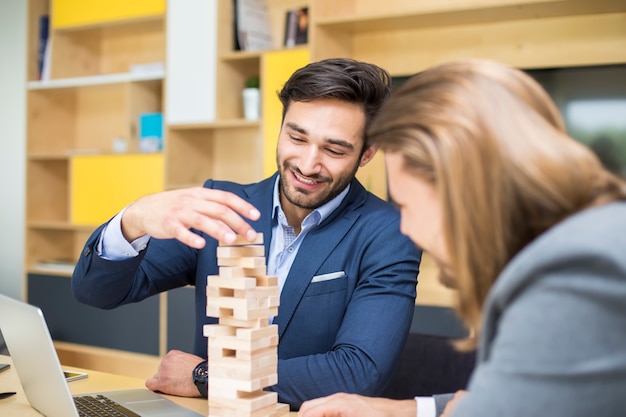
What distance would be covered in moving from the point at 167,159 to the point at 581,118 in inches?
85.3

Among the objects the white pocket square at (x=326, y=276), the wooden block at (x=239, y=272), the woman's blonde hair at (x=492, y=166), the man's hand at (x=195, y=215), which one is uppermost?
the woman's blonde hair at (x=492, y=166)

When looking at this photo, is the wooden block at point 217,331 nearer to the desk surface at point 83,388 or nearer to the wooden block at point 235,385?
the wooden block at point 235,385

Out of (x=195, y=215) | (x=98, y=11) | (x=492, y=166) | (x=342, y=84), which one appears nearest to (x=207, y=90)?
(x=98, y=11)

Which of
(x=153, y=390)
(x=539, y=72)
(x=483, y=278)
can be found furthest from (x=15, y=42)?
(x=483, y=278)

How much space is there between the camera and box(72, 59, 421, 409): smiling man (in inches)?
64.2

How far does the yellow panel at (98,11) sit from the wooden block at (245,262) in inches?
121

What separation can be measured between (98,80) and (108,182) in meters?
0.61

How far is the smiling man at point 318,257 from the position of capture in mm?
1631

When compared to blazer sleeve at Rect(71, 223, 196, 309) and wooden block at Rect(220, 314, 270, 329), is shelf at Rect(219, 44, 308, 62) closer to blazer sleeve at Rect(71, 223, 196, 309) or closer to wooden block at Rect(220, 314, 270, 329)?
blazer sleeve at Rect(71, 223, 196, 309)

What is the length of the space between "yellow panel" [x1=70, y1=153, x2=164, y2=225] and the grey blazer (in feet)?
11.5

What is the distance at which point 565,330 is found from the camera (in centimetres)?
67

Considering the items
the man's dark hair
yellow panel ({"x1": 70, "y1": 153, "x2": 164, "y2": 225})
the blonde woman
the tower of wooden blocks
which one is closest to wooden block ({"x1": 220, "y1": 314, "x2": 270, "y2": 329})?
the tower of wooden blocks

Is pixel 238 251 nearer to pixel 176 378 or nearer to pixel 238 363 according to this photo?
pixel 238 363

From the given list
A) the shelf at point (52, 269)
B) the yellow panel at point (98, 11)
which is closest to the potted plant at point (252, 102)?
the yellow panel at point (98, 11)
